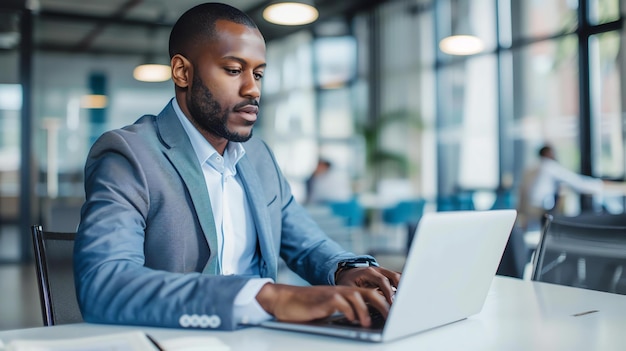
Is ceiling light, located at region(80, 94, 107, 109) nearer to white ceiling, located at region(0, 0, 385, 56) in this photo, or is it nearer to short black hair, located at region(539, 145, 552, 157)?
white ceiling, located at region(0, 0, 385, 56)

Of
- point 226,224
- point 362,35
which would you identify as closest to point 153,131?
point 226,224

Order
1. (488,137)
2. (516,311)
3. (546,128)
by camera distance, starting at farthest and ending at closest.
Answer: (488,137) < (546,128) < (516,311)

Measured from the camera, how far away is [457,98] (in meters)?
8.94

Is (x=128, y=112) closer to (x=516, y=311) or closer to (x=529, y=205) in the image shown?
(x=529, y=205)

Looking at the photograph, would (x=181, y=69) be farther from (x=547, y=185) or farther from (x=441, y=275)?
(x=547, y=185)

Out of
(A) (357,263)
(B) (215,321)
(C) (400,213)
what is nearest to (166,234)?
(B) (215,321)

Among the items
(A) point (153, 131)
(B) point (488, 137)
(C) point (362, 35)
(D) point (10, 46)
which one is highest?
(C) point (362, 35)

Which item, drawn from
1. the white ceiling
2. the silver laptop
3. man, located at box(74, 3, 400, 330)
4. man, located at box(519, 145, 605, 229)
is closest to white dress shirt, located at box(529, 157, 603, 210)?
man, located at box(519, 145, 605, 229)

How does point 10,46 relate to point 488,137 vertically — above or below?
above

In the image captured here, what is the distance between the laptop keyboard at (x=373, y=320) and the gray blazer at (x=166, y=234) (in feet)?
0.60

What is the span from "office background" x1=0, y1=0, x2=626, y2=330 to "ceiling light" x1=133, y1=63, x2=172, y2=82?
0.11 m

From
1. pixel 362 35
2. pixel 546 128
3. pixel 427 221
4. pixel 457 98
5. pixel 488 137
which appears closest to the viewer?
pixel 427 221

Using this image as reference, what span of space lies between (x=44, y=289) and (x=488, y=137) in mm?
7692

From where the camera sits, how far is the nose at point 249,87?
138cm
